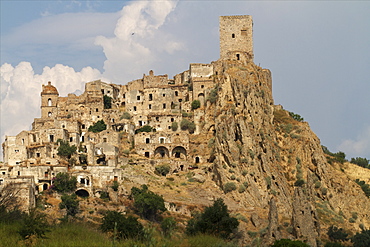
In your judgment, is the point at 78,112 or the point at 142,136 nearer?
the point at 142,136

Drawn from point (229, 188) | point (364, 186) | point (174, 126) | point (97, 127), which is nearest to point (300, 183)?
point (229, 188)

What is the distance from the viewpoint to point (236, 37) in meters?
117

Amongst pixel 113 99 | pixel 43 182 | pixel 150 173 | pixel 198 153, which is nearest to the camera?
pixel 43 182

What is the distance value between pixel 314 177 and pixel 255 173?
39.9 ft

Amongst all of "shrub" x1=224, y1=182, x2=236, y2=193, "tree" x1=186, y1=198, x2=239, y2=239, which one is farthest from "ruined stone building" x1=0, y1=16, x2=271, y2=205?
"tree" x1=186, y1=198, x2=239, y2=239

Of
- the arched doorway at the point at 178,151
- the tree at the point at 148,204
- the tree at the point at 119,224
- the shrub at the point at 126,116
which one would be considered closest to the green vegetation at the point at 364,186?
the arched doorway at the point at 178,151

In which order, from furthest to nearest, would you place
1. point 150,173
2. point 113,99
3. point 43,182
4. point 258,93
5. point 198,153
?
point 113,99
point 258,93
point 198,153
point 150,173
point 43,182

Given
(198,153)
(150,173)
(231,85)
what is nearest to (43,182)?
→ (150,173)

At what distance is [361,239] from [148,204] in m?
29.5

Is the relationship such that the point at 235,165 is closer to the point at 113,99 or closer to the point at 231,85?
the point at 231,85

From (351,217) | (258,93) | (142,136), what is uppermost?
(258,93)

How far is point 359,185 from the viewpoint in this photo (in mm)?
106312

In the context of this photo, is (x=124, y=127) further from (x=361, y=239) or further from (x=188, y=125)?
(x=361, y=239)

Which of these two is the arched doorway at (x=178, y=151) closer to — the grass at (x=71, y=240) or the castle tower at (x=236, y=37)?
the castle tower at (x=236, y=37)
